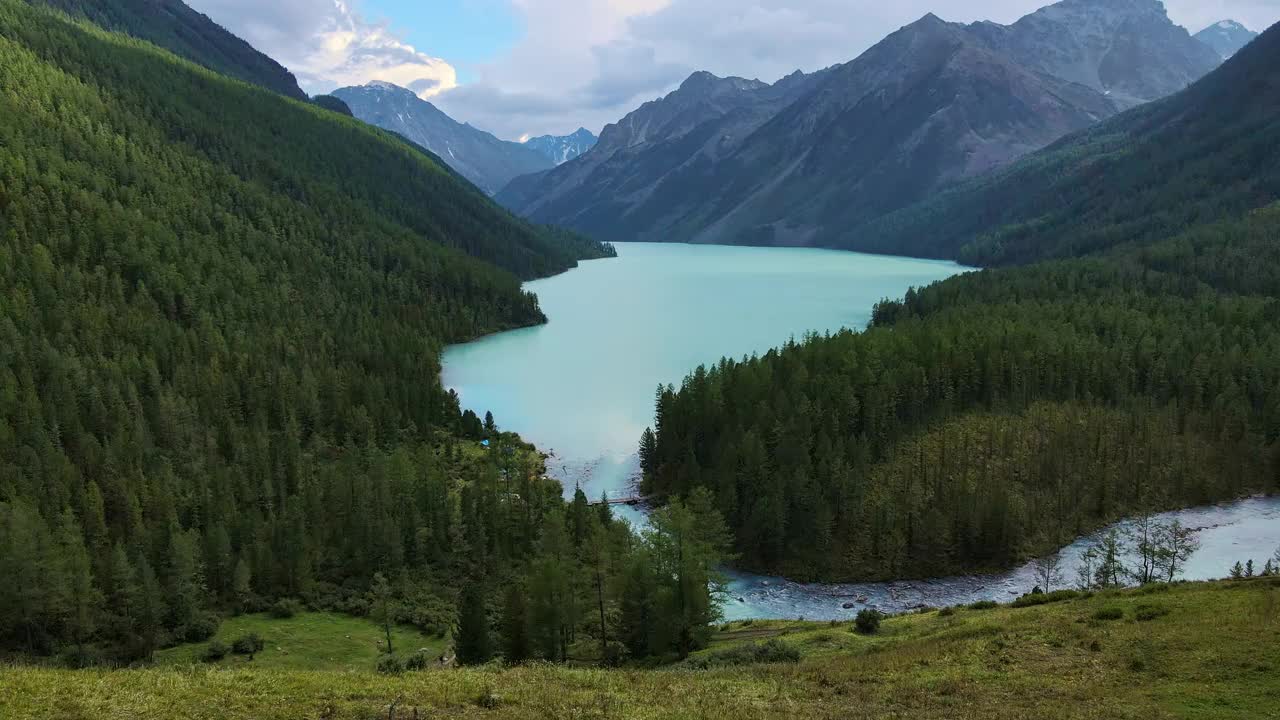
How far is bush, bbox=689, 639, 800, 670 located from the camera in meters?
45.8

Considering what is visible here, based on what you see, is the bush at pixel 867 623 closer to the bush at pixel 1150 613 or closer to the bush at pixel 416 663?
the bush at pixel 1150 613

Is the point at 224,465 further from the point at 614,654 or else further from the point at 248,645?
the point at 614,654

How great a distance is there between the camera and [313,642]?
201ft

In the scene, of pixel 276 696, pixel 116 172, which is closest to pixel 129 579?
pixel 276 696

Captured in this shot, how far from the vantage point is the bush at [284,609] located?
66.1 metres

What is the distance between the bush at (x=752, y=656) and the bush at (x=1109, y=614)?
594 inches

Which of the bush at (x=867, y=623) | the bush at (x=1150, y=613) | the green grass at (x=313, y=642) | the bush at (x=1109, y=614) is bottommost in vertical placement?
the green grass at (x=313, y=642)

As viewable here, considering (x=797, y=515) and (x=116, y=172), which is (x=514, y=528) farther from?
(x=116, y=172)

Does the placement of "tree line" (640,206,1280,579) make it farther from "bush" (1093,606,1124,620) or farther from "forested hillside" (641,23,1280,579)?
"bush" (1093,606,1124,620)

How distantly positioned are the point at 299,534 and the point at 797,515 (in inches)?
1785

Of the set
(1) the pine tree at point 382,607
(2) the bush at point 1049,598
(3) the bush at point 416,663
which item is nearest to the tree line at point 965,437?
(2) the bush at point 1049,598

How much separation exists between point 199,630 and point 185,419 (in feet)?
165

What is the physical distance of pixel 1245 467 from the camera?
309 ft

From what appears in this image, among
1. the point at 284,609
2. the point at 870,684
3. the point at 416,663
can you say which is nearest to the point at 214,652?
the point at 284,609
